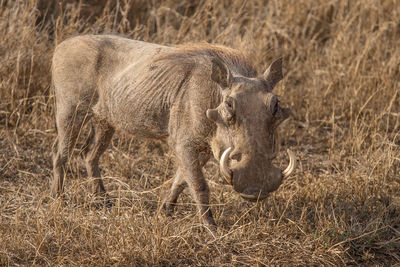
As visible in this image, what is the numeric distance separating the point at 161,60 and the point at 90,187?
3.91 ft

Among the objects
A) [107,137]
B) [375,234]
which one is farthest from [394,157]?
[107,137]

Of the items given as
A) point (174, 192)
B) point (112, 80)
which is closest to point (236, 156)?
point (174, 192)

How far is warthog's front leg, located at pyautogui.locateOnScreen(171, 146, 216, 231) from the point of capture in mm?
3680

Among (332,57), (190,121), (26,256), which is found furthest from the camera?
(332,57)

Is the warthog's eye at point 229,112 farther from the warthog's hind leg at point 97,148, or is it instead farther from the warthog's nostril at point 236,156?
the warthog's hind leg at point 97,148

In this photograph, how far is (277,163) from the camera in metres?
4.98

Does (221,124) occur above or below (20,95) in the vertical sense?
above

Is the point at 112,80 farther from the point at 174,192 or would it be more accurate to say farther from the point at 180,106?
the point at 174,192

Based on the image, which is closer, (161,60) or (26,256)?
(26,256)

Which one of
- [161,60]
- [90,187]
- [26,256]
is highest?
[161,60]

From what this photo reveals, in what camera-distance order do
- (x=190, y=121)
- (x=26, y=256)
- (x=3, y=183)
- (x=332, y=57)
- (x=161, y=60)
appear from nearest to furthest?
1. (x=26, y=256)
2. (x=190, y=121)
3. (x=161, y=60)
4. (x=3, y=183)
5. (x=332, y=57)

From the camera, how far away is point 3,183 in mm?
4414

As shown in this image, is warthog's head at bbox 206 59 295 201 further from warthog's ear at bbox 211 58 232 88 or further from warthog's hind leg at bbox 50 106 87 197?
warthog's hind leg at bbox 50 106 87 197

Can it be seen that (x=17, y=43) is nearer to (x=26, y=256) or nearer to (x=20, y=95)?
(x=20, y=95)
